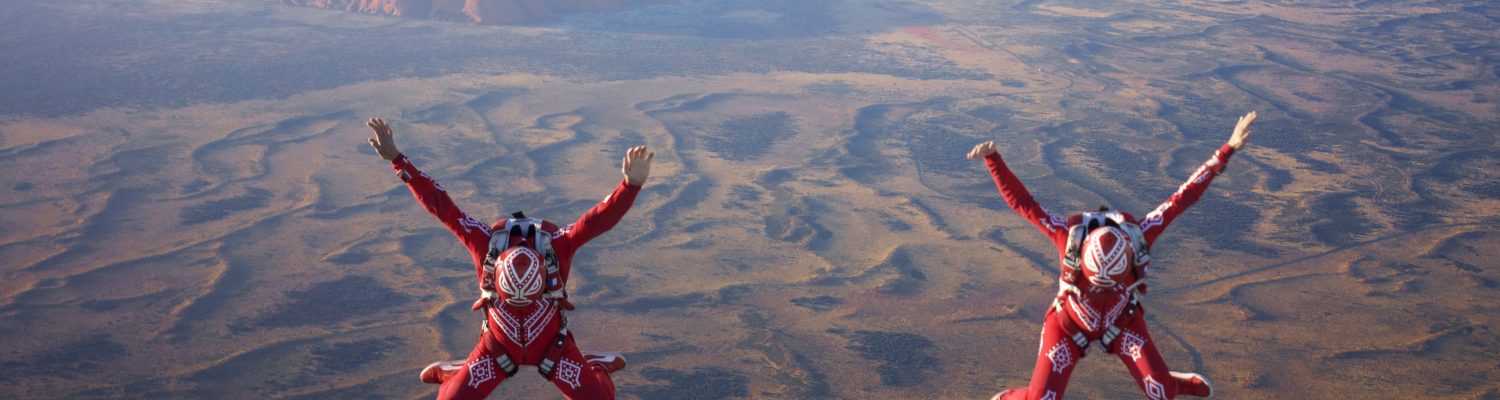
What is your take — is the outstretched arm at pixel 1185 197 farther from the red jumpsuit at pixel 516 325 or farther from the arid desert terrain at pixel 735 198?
the red jumpsuit at pixel 516 325

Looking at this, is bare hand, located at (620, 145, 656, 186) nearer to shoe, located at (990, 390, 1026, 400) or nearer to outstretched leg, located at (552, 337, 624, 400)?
outstretched leg, located at (552, 337, 624, 400)

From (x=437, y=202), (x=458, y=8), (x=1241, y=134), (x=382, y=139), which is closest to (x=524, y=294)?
(x=437, y=202)

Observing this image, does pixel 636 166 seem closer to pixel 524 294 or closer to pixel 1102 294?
pixel 524 294

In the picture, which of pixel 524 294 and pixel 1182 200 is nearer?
pixel 524 294

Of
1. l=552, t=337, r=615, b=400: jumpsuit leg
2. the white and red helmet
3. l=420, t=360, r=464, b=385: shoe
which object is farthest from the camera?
l=420, t=360, r=464, b=385: shoe

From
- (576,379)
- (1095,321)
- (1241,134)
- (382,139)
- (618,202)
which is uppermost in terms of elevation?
(382,139)

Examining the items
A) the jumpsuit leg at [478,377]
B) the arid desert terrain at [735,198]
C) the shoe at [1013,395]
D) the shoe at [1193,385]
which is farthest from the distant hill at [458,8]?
the shoe at [1193,385]

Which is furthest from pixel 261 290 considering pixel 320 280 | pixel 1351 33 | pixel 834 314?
pixel 1351 33

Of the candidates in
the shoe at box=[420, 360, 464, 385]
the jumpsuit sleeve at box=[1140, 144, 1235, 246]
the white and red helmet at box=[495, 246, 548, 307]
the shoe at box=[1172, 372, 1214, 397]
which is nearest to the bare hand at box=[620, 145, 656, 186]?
the white and red helmet at box=[495, 246, 548, 307]
